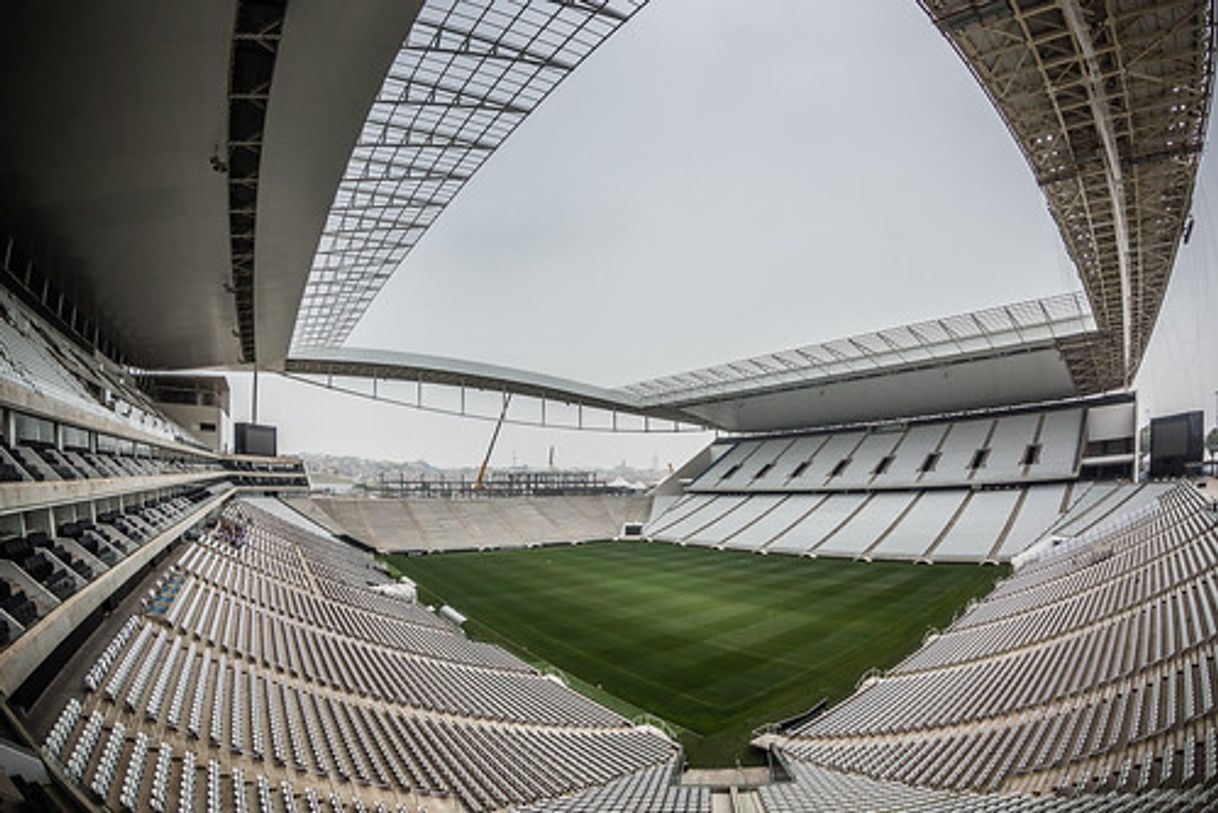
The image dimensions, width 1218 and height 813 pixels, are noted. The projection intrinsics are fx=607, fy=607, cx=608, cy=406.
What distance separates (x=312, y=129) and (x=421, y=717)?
1101 cm

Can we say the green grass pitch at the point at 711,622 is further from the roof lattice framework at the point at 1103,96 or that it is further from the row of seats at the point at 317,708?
the roof lattice framework at the point at 1103,96

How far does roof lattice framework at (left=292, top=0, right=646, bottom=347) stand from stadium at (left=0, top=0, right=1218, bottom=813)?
9cm

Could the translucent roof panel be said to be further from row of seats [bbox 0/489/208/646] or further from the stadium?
row of seats [bbox 0/489/208/646]

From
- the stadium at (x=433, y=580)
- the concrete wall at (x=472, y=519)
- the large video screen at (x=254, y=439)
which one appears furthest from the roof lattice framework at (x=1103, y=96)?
the large video screen at (x=254, y=439)

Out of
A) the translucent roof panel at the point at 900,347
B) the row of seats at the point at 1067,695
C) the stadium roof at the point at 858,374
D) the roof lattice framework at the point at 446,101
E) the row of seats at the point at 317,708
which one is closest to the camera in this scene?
the row of seats at the point at 317,708

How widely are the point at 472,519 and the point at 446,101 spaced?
36748mm

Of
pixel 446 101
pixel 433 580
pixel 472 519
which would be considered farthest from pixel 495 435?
pixel 446 101

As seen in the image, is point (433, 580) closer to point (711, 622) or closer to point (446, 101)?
point (711, 622)

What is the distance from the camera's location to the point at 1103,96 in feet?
38.7

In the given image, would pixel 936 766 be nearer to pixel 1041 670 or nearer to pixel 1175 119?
pixel 1041 670

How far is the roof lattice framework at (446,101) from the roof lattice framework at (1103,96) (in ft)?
22.6

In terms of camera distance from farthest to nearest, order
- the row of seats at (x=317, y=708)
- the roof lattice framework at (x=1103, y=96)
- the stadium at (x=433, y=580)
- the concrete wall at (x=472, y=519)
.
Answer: the concrete wall at (x=472, y=519) → the roof lattice framework at (x=1103, y=96) → the stadium at (x=433, y=580) → the row of seats at (x=317, y=708)

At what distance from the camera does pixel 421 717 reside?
11.2 m

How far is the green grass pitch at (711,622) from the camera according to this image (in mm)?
15102
